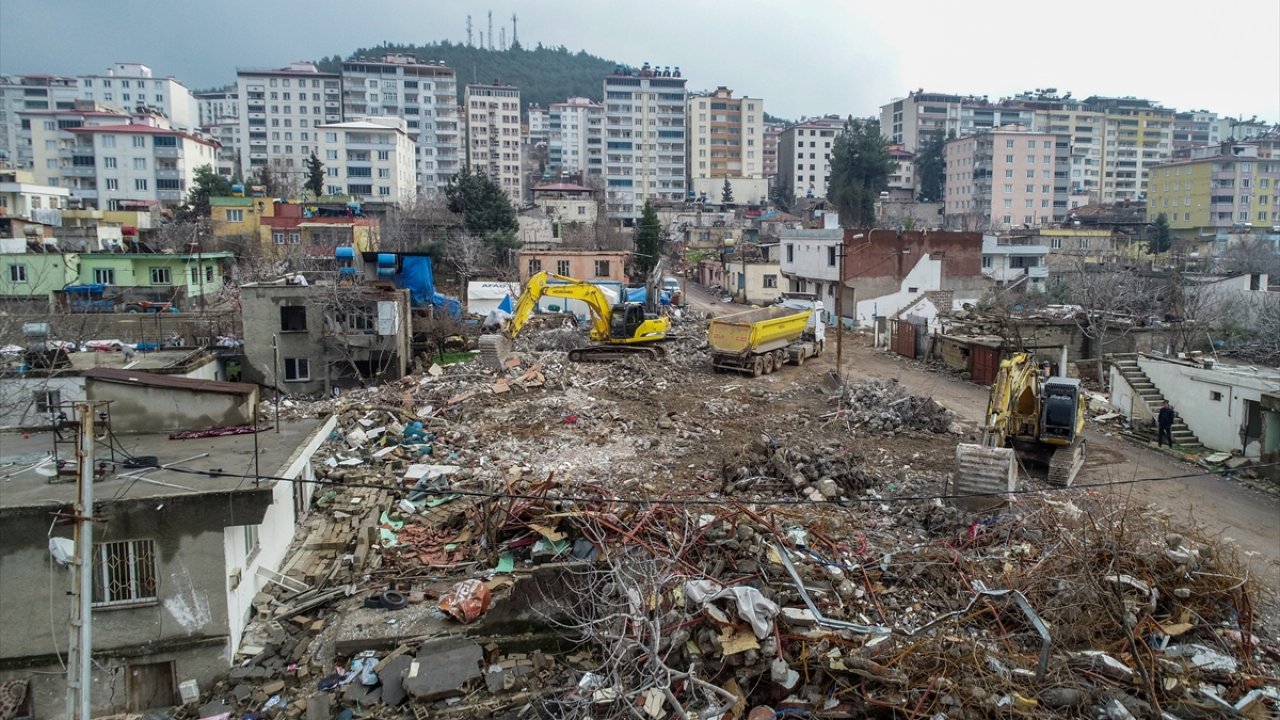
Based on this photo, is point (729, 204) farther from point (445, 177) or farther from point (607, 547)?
point (607, 547)

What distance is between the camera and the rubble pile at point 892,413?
19484 millimetres

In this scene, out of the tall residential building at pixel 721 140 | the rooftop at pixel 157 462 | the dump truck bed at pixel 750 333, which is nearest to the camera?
the rooftop at pixel 157 462

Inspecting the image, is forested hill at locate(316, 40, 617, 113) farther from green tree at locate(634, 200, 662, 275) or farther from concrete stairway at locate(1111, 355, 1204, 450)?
concrete stairway at locate(1111, 355, 1204, 450)

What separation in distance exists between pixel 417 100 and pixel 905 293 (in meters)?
66.3

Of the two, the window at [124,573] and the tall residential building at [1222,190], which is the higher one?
the tall residential building at [1222,190]

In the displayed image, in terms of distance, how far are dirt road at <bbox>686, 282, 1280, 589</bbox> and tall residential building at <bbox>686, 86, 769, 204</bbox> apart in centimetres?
7103

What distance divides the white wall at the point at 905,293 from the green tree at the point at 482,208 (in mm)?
21620

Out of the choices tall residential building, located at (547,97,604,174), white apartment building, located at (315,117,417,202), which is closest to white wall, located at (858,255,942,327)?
white apartment building, located at (315,117,417,202)

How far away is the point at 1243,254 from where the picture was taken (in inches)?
2117

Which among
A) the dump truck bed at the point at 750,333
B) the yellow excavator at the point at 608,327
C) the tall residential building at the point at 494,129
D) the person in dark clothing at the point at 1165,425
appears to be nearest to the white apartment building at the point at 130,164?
the tall residential building at the point at 494,129

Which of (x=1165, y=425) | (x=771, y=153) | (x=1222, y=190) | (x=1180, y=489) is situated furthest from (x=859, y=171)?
(x=771, y=153)

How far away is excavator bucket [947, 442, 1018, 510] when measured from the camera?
13.0 meters

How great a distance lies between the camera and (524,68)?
146125mm

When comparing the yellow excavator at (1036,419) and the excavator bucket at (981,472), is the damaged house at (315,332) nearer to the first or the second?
the yellow excavator at (1036,419)
